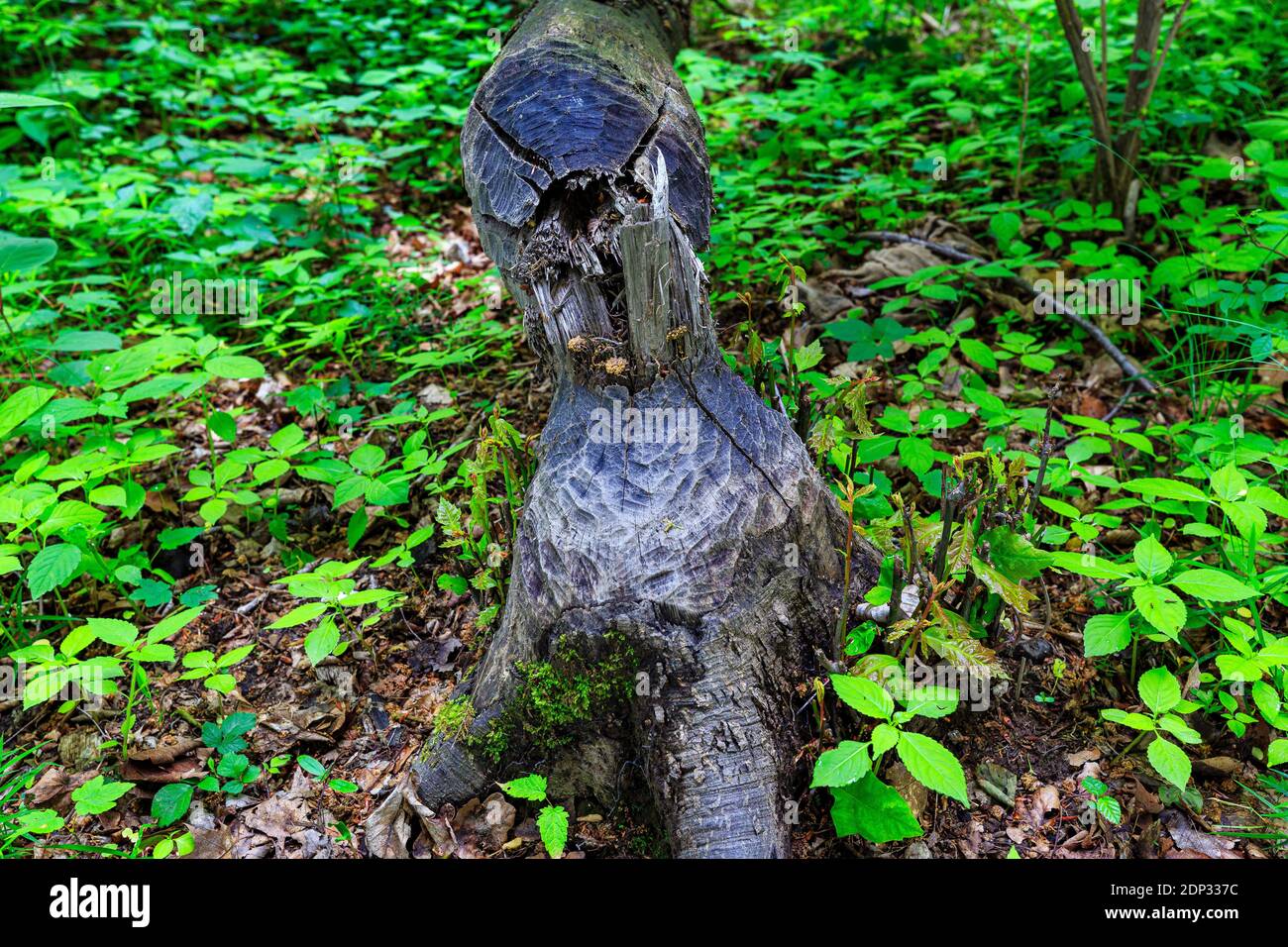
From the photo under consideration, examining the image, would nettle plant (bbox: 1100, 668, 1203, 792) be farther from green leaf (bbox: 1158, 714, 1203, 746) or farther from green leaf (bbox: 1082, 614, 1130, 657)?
green leaf (bbox: 1082, 614, 1130, 657)

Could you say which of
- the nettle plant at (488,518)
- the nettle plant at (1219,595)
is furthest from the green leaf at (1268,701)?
the nettle plant at (488,518)

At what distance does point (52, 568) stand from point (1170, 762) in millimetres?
3030

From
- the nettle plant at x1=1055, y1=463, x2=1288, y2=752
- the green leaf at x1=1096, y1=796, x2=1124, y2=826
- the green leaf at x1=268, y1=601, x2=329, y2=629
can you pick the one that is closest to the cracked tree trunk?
the green leaf at x1=268, y1=601, x2=329, y2=629

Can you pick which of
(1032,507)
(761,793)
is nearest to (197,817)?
(761,793)

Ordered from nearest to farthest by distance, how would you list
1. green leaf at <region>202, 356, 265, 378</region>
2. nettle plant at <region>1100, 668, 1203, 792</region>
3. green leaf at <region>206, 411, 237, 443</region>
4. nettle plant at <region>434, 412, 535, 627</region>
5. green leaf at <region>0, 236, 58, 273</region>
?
nettle plant at <region>1100, 668, 1203, 792</region> → nettle plant at <region>434, 412, 535, 627</region> → green leaf at <region>0, 236, 58, 273</region> → green leaf at <region>202, 356, 265, 378</region> → green leaf at <region>206, 411, 237, 443</region>

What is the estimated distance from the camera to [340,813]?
236 centimetres

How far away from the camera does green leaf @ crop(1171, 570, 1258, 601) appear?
2.01 metres

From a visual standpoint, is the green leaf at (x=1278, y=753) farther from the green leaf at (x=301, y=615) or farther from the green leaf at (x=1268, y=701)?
the green leaf at (x=301, y=615)

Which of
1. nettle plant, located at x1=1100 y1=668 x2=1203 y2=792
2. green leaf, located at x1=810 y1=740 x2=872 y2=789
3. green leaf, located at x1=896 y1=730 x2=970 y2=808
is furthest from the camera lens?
nettle plant, located at x1=1100 y1=668 x2=1203 y2=792

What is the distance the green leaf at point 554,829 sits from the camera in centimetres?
199

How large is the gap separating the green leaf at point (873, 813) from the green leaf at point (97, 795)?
1790 mm

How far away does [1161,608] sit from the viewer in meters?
2.01

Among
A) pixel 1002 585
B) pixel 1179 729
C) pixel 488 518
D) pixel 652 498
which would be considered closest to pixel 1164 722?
pixel 1179 729

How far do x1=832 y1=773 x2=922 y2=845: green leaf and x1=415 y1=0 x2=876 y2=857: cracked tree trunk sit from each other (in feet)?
0.52
